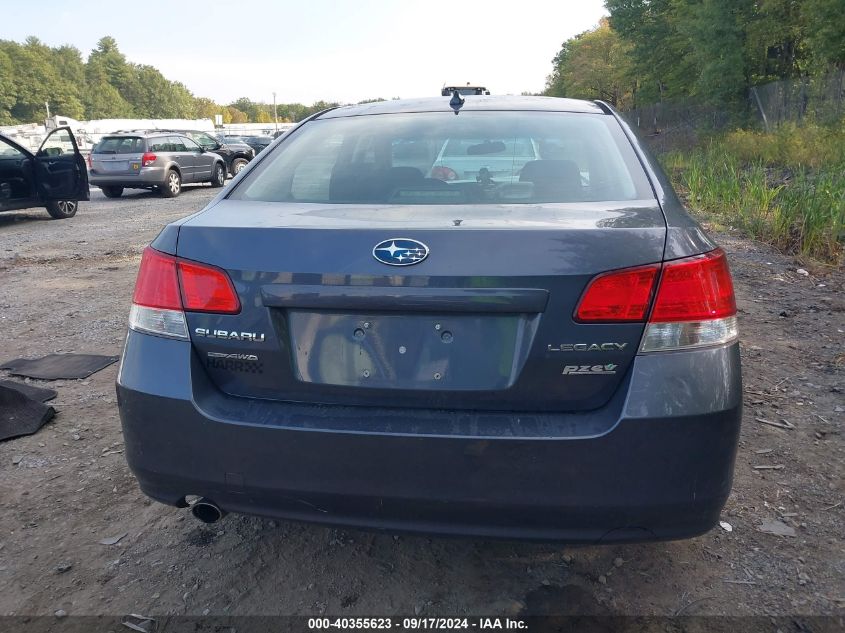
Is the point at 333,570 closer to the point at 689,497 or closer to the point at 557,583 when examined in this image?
the point at 557,583

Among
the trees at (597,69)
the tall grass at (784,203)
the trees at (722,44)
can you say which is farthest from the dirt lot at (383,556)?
the trees at (597,69)

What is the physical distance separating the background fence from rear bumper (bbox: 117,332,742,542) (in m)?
10.6

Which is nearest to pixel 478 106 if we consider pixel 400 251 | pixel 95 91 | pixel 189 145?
pixel 400 251

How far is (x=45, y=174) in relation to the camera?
12195mm

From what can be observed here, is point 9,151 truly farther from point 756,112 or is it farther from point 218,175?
point 756,112

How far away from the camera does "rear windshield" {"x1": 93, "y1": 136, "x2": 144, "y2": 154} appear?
17.5m

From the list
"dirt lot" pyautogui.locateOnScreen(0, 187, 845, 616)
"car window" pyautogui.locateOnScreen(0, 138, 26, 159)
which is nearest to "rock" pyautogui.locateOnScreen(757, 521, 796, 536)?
"dirt lot" pyautogui.locateOnScreen(0, 187, 845, 616)

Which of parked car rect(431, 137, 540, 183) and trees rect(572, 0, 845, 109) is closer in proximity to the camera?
parked car rect(431, 137, 540, 183)

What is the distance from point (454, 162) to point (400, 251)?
0.94m

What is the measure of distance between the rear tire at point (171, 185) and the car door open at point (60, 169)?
4955 millimetres

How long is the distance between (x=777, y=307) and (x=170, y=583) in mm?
5213

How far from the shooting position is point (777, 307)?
5.75m

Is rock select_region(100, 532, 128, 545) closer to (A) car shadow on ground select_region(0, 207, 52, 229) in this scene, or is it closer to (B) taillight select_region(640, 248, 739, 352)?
(B) taillight select_region(640, 248, 739, 352)

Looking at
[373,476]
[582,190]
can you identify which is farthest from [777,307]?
[373,476]
